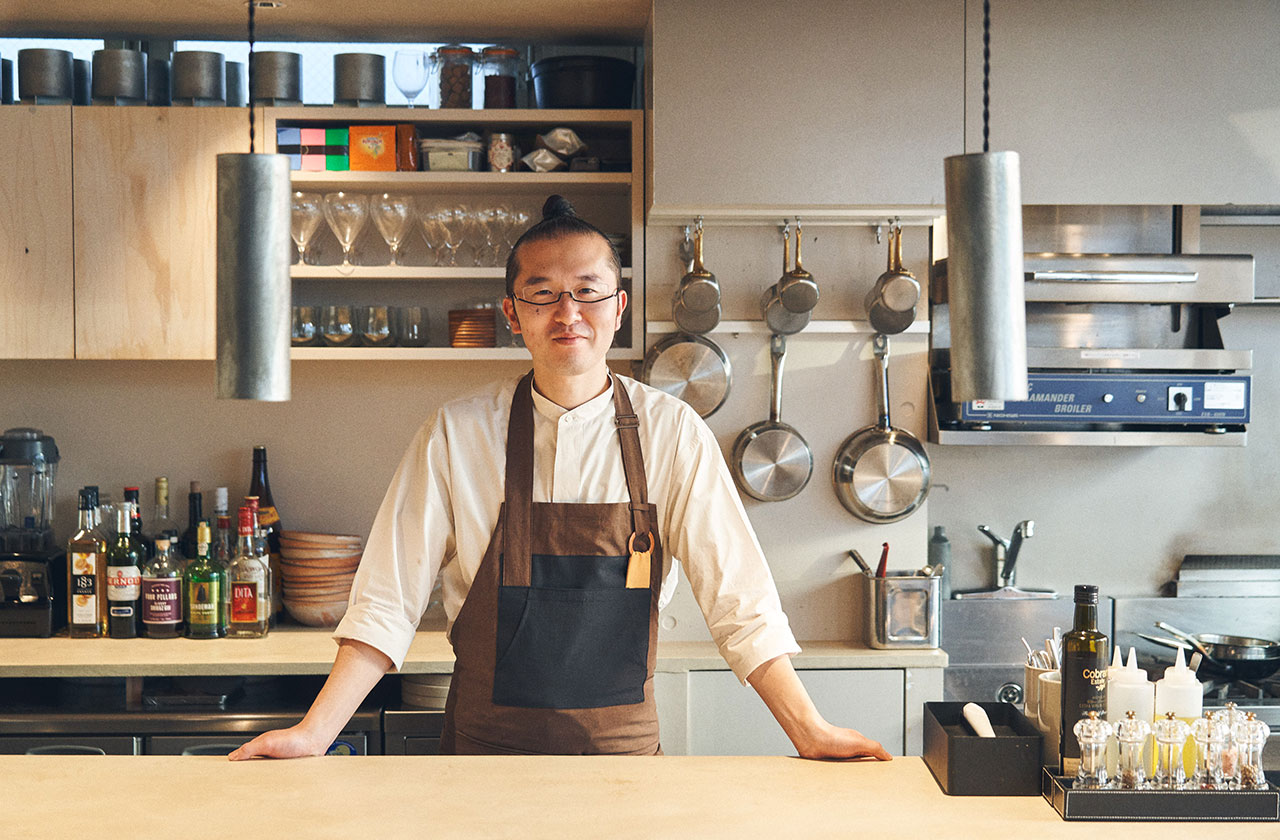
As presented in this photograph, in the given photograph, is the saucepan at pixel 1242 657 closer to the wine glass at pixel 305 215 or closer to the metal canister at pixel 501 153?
the metal canister at pixel 501 153

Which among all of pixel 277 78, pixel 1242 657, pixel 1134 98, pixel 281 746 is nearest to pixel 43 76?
pixel 277 78

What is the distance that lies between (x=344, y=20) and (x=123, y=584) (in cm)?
165

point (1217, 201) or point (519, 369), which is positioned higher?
point (1217, 201)

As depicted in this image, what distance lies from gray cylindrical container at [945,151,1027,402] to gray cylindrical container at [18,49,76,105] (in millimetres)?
2782

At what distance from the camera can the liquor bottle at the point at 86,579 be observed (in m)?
3.07

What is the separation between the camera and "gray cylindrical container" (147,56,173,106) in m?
3.34

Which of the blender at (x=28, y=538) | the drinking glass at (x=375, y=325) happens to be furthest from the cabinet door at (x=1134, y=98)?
the blender at (x=28, y=538)

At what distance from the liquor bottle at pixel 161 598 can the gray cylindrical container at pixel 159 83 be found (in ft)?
4.28

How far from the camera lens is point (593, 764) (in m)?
1.71

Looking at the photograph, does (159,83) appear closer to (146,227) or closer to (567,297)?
(146,227)

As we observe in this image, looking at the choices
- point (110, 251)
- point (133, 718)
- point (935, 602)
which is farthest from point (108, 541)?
point (935, 602)

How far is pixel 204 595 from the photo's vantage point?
307 cm

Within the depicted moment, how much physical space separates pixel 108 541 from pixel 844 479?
6.70 feet

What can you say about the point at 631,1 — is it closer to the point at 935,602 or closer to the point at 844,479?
the point at 844,479
